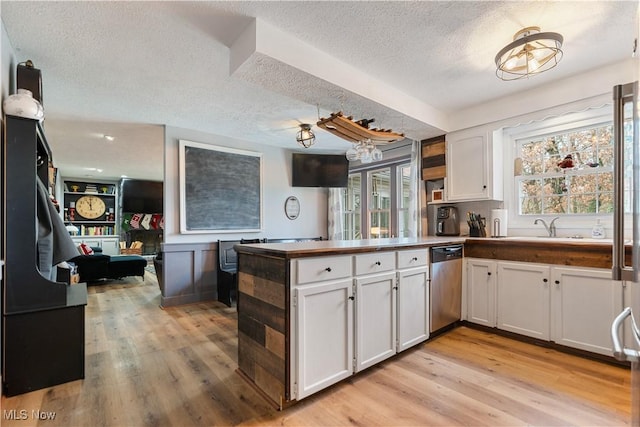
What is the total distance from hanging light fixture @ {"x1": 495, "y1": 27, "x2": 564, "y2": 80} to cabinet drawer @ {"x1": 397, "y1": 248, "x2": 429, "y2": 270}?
1.54m

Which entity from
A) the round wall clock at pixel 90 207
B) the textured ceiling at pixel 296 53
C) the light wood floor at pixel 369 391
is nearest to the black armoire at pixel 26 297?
the light wood floor at pixel 369 391

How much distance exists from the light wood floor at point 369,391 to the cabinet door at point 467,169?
5.01ft

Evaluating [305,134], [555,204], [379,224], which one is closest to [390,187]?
[379,224]

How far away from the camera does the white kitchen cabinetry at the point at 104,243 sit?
8172 mm

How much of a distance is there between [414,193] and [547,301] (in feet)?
6.35

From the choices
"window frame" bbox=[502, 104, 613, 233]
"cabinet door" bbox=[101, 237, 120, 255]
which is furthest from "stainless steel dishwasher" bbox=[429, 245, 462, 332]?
"cabinet door" bbox=[101, 237, 120, 255]

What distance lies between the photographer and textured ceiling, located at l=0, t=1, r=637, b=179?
1.84 metres

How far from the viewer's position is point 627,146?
45.9 inches

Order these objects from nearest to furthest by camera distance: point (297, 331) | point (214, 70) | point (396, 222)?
point (297, 331) < point (214, 70) < point (396, 222)

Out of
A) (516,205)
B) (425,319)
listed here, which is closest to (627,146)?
(425,319)

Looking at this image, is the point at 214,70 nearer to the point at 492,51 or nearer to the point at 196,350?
the point at 492,51

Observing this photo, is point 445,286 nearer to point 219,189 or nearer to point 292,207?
point 292,207

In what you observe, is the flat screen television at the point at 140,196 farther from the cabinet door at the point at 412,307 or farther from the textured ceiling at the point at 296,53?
the cabinet door at the point at 412,307

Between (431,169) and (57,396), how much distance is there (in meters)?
4.01
